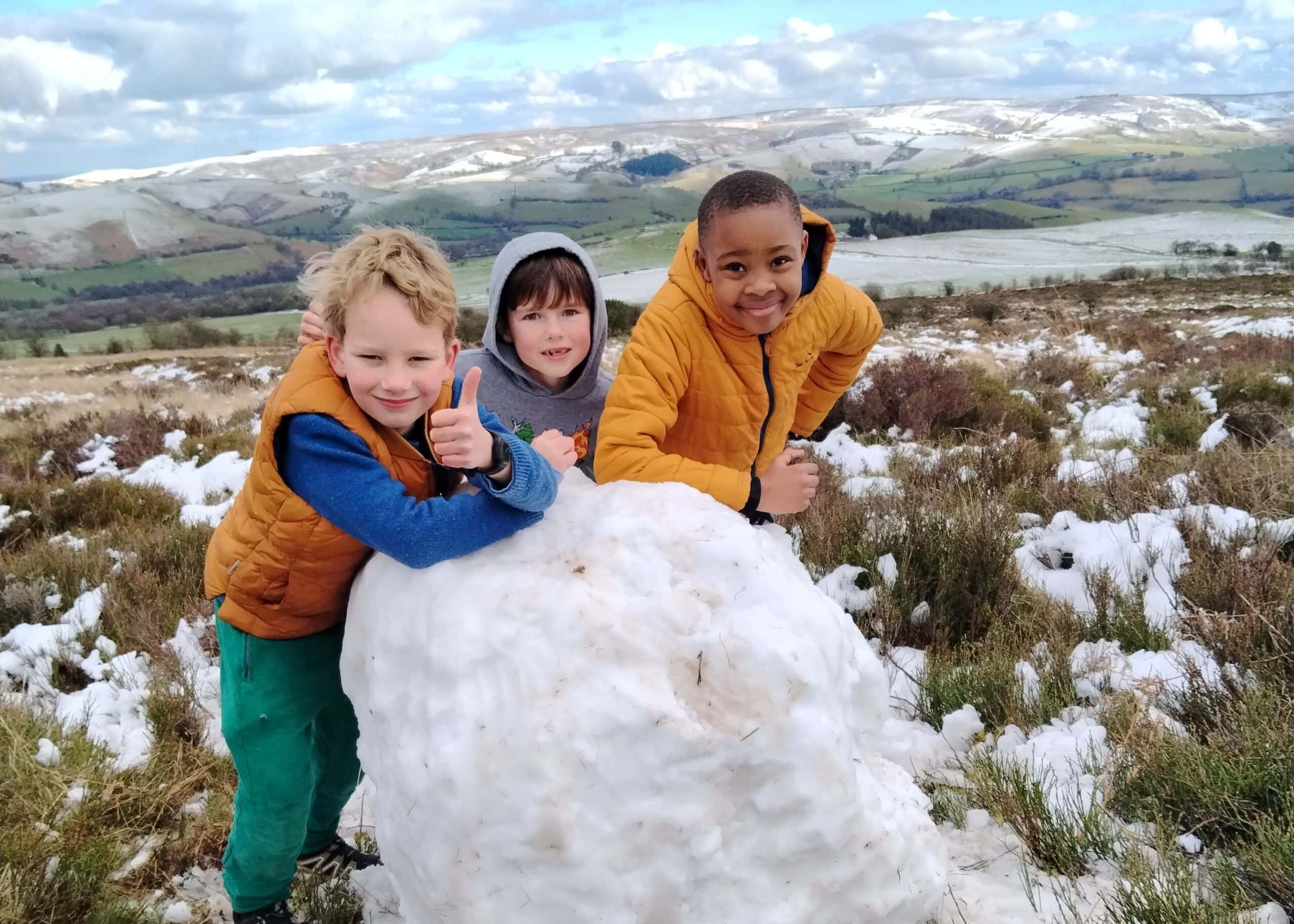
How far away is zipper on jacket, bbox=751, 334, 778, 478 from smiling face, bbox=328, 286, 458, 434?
3.73 feet

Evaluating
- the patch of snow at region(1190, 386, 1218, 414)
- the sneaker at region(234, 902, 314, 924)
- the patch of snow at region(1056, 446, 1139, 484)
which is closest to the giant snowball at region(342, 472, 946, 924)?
the sneaker at region(234, 902, 314, 924)

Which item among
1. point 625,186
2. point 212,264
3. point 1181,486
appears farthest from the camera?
point 625,186

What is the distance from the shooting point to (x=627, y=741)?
4.51 ft

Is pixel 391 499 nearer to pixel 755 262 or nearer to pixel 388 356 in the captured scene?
pixel 388 356

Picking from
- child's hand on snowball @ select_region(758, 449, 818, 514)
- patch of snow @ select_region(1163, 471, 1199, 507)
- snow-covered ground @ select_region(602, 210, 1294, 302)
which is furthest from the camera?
snow-covered ground @ select_region(602, 210, 1294, 302)

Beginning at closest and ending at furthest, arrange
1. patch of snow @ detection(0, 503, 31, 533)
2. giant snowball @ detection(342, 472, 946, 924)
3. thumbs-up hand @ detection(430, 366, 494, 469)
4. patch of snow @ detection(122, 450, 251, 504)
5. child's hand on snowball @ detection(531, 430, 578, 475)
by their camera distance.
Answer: giant snowball @ detection(342, 472, 946, 924), thumbs-up hand @ detection(430, 366, 494, 469), child's hand on snowball @ detection(531, 430, 578, 475), patch of snow @ detection(0, 503, 31, 533), patch of snow @ detection(122, 450, 251, 504)

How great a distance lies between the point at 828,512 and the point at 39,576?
15.7ft

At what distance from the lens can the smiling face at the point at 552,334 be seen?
8.84 ft

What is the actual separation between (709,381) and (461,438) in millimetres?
1127

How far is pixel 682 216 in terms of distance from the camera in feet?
325

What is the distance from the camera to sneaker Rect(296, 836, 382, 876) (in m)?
2.39

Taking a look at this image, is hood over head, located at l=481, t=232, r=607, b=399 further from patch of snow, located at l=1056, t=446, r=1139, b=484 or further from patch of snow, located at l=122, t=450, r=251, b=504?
patch of snow, located at l=122, t=450, r=251, b=504

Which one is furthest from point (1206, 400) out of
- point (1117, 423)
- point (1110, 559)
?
point (1110, 559)

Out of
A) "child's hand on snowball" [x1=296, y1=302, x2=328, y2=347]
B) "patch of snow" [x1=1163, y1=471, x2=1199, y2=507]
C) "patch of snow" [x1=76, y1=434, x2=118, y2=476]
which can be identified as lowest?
"patch of snow" [x1=76, y1=434, x2=118, y2=476]
